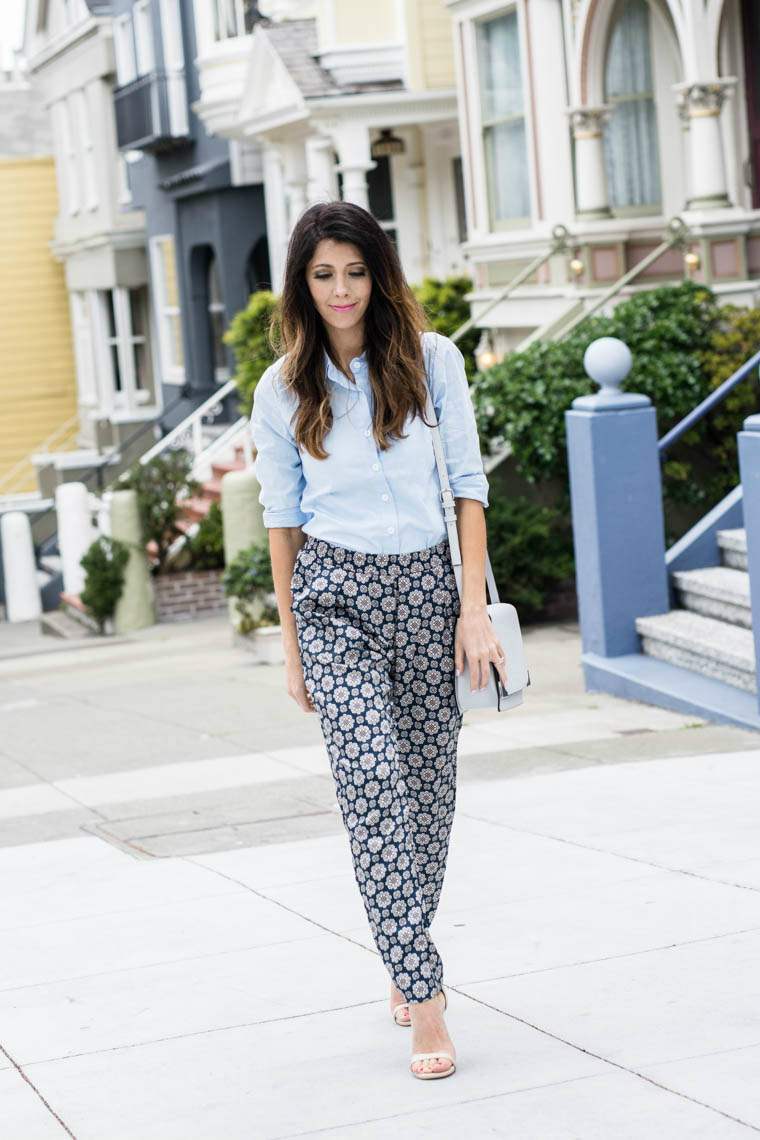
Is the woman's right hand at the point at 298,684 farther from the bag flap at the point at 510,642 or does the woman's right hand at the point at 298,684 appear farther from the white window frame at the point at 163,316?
the white window frame at the point at 163,316

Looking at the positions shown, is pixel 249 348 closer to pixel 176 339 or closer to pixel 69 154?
pixel 176 339

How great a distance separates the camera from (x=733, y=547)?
9695mm

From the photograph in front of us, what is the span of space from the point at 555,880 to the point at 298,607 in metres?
1.80

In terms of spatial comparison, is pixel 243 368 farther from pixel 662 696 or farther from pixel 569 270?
pixel 662 696

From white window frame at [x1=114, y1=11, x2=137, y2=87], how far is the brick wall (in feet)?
35.2

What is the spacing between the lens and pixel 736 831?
5840 millimetres

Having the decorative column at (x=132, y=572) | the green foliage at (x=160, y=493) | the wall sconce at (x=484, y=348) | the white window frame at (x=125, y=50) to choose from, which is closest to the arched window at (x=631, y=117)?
the wall sconce at (x=484, y=348)

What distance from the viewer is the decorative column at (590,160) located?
1426 cm

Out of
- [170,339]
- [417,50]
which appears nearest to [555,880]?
[417,50]

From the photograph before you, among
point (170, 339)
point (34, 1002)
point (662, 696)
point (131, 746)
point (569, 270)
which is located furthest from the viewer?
point (170, 339)

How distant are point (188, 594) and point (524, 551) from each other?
597cm

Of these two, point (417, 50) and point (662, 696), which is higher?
point (417, 50)

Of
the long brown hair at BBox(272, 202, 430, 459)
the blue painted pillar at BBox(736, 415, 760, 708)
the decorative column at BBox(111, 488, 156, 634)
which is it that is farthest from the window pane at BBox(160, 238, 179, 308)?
the long brown hair at BBox(272, 202, 430, 459)

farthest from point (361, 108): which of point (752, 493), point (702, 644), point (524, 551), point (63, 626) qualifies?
point (752, 493)
